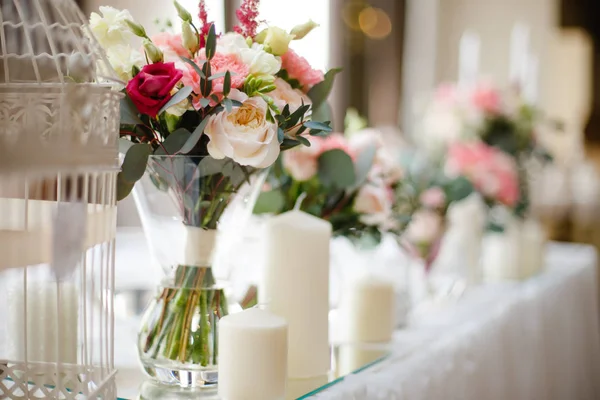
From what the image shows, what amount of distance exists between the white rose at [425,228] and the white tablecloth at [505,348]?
17cm

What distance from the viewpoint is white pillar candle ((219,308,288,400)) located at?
2.49 ft

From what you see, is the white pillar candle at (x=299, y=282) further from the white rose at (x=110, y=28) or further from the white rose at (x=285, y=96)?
the white rose at (x=110, y=28)

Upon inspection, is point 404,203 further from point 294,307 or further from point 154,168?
point 154,168

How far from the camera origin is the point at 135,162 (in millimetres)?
737

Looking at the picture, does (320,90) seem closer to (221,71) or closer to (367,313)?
(221,71)

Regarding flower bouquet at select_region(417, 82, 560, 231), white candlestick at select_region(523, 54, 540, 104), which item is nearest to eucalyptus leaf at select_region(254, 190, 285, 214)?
flower bouquet at select_region(417, 82, 560, 231)

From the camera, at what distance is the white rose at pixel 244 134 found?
0.72m

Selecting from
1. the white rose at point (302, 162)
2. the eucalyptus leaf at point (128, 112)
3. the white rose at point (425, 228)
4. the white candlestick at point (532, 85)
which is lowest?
the white rose at point (425, 228)

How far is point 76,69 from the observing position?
678 mm

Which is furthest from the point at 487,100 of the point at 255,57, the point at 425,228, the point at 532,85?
the point at 255,57

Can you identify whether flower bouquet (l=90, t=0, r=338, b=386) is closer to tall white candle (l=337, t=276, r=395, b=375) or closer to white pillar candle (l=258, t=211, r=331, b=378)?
white pillar candle (l=258, t=211, r=331, b=378)

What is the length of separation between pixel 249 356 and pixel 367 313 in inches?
16.1

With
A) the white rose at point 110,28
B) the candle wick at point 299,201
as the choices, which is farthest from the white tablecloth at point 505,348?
the white rose at point 110,28

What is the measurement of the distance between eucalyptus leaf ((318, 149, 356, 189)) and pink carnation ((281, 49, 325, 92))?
233 mm
